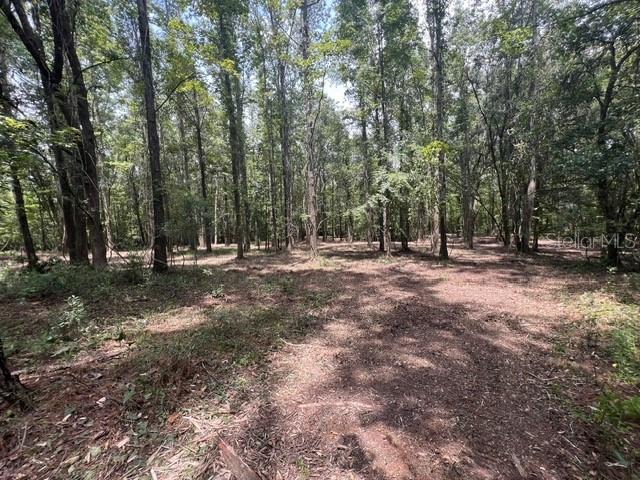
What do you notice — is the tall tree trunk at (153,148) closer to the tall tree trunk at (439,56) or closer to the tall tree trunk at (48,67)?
the tall tree trunk at (48,67)

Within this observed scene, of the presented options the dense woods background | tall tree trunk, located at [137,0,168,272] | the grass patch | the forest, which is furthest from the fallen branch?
tall tree trunk, located at [137,0,168,272]

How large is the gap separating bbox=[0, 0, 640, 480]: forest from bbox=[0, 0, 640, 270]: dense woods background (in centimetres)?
12

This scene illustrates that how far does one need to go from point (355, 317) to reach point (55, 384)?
15.3 feet

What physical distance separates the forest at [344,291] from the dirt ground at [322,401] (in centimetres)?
2

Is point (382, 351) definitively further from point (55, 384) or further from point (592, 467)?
point (55, 384)

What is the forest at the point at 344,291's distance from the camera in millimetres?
2418

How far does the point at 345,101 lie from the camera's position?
16516 mm

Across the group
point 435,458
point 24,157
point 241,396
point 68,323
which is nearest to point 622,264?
point 435,458

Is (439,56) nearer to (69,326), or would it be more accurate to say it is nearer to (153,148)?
(153,148)

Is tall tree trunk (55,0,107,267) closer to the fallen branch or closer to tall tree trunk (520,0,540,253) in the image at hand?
the fallen branch

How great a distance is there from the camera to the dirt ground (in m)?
2.21

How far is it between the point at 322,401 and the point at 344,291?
4.68 m

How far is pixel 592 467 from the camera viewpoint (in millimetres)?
2191

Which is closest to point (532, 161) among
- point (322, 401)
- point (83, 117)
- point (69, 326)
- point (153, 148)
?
point (322, 401)
